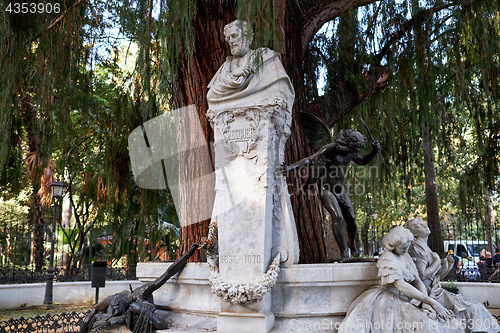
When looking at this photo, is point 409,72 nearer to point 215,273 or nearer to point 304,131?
point 304,131

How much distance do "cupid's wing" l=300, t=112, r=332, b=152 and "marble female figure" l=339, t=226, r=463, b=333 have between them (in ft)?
5.20

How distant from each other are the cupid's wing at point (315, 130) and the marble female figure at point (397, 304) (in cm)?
159

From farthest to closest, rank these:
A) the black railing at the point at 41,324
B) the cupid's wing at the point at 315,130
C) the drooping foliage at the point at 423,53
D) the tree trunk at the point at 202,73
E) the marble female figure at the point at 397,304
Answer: the black railing at the point at 41,324 < the drooping foliage at the point at 423,53 < the tree trunk at the point at 202,73 < the cupid's wing at the point at 315,130 < the marble female figure at the point at 397,304

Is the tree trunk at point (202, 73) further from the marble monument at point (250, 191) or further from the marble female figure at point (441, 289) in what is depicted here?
the marble female figure at point (441, 289)

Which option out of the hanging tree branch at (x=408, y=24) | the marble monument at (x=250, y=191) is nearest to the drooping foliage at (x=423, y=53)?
the hanging tree branch at (x=408, y=24)

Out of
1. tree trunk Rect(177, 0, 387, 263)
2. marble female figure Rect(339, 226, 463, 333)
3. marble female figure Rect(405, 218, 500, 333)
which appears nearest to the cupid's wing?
tree trunk Rect(177, 0, 387, 263)

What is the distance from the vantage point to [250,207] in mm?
4715

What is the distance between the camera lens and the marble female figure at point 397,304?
13.5ft

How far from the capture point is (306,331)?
4340 mm

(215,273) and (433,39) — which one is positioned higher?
(433,39)

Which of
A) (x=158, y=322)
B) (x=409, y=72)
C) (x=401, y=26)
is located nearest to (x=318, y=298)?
(x=158, y=322)

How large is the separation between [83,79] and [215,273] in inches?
143

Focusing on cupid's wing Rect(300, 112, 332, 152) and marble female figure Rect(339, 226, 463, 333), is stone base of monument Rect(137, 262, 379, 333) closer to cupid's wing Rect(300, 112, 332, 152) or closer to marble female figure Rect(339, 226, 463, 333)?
marble female figure Rect(339, 226, 463, 333)

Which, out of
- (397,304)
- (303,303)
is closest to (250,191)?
(303,303)
